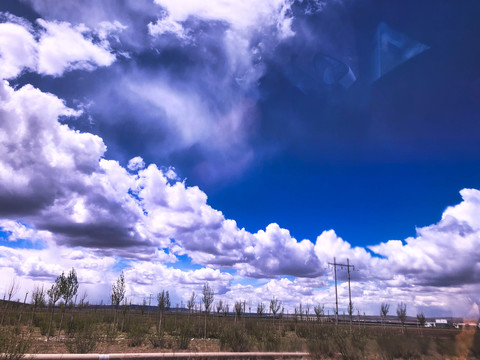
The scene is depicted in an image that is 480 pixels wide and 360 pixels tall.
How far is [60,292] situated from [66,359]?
23.3 meters

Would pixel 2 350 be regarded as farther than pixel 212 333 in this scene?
Result: No

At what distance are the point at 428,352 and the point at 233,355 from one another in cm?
1293

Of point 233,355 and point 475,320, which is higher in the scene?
point 475,320

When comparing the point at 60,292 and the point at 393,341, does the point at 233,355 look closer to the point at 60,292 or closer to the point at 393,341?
the point at 393,341

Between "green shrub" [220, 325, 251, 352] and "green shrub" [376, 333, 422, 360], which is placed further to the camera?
"green shrub" [220, 325, 251, 352]

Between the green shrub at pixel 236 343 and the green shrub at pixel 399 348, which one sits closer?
the green shrub at pixel 399 348

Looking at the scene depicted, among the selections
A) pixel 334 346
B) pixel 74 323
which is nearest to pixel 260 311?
pixel 74 323

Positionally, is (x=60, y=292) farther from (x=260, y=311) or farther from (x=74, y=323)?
(x=260, y=311)

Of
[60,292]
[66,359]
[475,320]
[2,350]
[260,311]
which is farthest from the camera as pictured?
[260,311]

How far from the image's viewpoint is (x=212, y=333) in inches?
1302

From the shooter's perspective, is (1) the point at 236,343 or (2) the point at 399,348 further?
(1) the point at 236,343

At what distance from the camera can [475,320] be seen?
16.2m

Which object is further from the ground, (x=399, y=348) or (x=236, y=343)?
(x=399, y=348)

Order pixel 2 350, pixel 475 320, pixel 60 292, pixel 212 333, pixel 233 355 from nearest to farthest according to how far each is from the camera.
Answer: pixel 2 350 < pixel 233 355 < pixel 475 320 < pixel 60 292 < pixel 212 333
